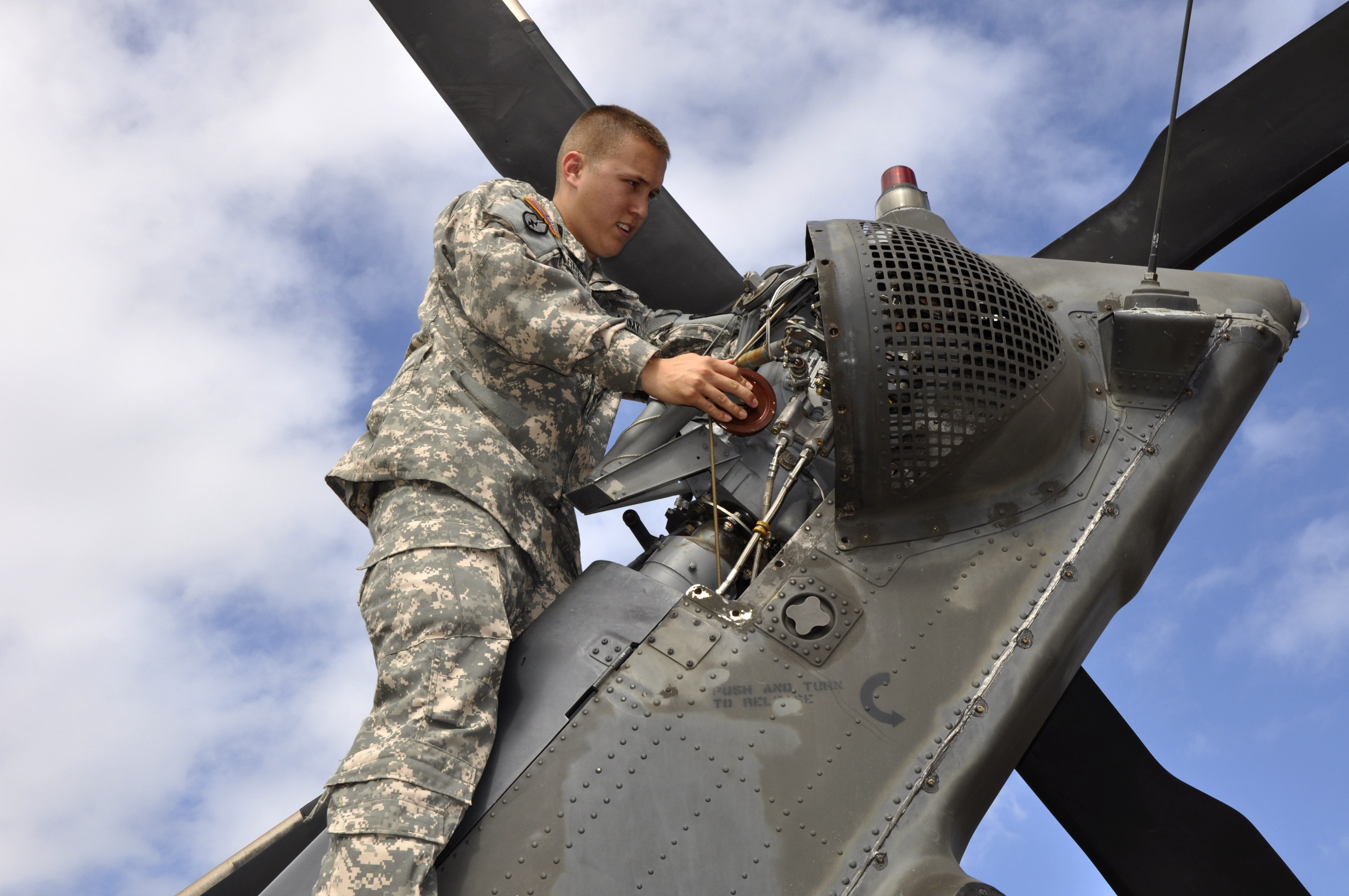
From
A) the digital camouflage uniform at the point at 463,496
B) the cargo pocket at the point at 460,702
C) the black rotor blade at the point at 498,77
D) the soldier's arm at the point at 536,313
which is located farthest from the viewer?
the black rotor blade at the point at 498,77

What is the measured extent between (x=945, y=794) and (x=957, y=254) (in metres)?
1.72

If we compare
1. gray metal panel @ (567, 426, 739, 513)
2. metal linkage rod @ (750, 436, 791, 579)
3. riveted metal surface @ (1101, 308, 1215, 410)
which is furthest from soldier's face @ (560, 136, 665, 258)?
riveted metal surface @ (1101, 308, 1215, 410)

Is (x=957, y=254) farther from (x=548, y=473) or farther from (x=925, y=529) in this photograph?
(x=548, y=473)

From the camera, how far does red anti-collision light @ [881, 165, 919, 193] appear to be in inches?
193

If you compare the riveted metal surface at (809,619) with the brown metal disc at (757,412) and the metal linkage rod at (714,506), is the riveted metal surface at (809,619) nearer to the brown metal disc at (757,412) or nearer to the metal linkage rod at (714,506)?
the metal linkage rod at (714,506)

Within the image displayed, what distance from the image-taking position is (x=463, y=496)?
314 cm

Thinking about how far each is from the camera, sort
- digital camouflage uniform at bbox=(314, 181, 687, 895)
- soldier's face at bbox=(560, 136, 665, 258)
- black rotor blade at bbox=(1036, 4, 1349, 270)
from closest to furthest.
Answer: digital camouflage uniform at bbox=(314, 181, 687, 895)
soldier's face at bbox=(560, 136, 665, 258)
black rotor blade at bbox=(1036, 4, 1349, 270)

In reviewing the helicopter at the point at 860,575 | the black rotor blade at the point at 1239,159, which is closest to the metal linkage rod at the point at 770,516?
the helicopter at the point at 860,575

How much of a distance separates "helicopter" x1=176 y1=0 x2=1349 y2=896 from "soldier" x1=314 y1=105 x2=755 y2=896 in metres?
0.20

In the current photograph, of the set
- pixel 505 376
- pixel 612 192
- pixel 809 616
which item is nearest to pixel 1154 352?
pixel 809 616

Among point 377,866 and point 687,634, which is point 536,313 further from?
point 377,866

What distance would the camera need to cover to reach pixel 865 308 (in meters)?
3.15

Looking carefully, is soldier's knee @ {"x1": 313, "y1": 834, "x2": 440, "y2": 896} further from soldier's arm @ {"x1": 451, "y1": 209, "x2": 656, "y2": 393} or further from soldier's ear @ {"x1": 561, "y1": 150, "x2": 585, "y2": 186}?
soldier's ear @ {"x1": 561, "y1": 150, "x2": 585, "y2": 186}

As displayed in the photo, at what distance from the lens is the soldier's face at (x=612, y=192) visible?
150 inches
